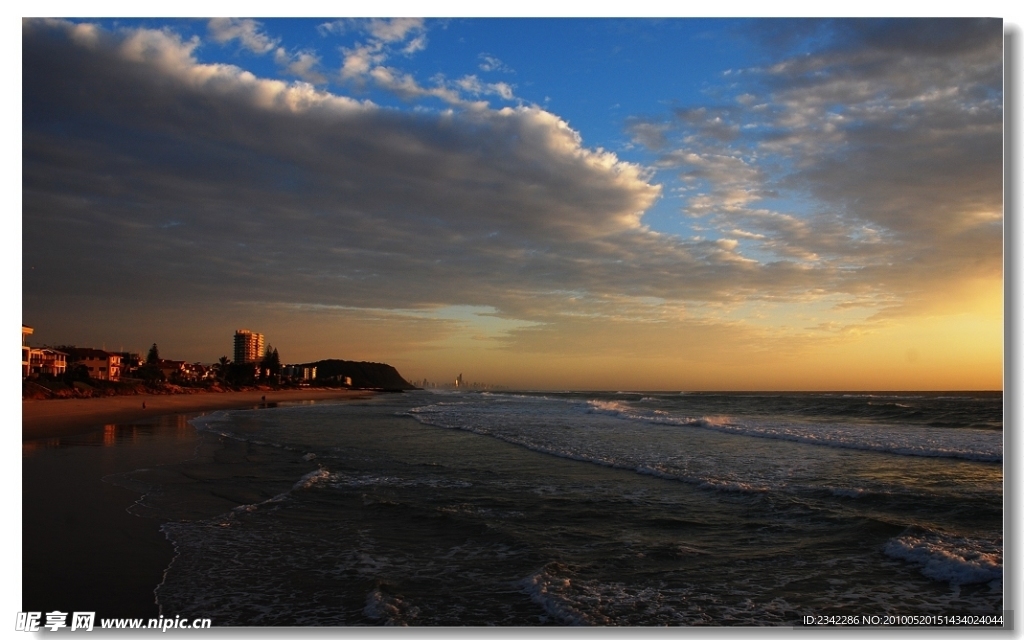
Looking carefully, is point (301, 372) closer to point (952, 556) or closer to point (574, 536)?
point (574, 536)

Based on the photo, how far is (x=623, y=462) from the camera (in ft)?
43.1

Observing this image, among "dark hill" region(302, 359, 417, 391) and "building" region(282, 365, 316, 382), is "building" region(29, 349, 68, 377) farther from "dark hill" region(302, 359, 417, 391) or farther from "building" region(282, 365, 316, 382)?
"dark hill" region(302, 359, 417, 391)

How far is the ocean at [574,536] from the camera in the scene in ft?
16.9

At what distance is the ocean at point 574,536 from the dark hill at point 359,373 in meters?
143

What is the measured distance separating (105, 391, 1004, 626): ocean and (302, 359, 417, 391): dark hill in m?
143

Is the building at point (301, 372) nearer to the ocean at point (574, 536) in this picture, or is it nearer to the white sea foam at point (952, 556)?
the ocean at point (574, 536)

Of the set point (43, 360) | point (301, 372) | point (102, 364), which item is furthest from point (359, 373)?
point (43, 360)

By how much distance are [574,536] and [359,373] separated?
167317 mm

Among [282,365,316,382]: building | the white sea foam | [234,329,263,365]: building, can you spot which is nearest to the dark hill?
[282,365,316,382]: building

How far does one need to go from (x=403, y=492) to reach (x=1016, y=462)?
7.83m

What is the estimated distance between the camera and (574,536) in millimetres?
7219

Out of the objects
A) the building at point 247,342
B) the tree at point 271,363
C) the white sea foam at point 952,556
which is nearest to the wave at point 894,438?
the white sea foam at point 952,556
